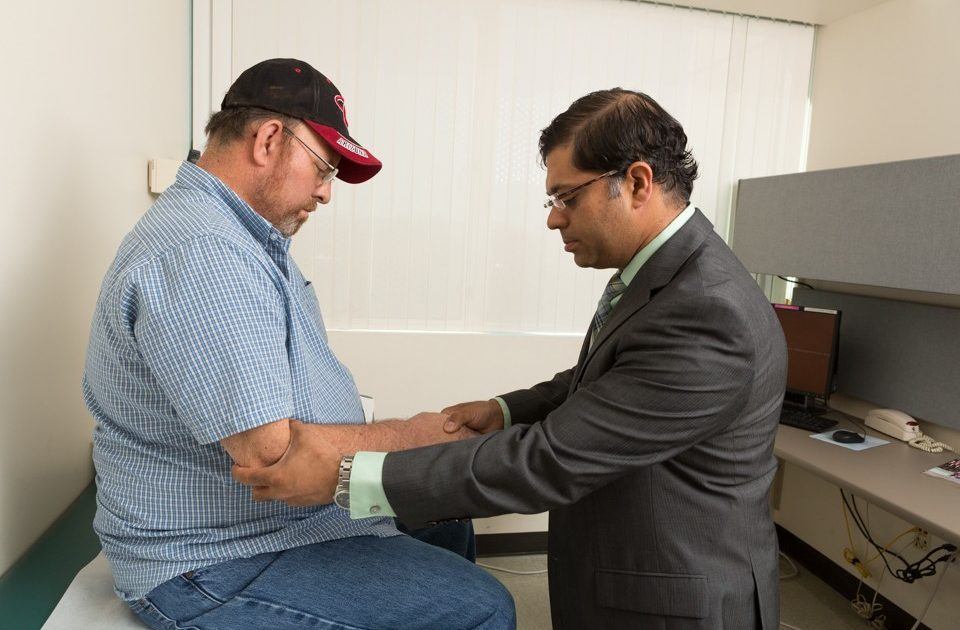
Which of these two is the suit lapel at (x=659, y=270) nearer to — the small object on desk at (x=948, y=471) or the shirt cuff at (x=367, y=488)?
the shirt cuff at (x=367, y=488)

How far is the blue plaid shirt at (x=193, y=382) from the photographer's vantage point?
0.99m

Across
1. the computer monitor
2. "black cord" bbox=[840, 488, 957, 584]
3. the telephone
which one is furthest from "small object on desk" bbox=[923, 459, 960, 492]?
the computer monitor

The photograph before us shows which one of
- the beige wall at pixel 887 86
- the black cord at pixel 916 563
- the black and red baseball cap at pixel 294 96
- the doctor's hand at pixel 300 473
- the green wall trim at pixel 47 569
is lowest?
the black cord at pixel 916 563

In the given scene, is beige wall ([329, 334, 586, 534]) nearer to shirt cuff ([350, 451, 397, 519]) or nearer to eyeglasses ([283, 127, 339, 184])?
eyeglasses ([283, 127, 339, 184])

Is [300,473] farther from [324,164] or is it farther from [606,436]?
[324,164]

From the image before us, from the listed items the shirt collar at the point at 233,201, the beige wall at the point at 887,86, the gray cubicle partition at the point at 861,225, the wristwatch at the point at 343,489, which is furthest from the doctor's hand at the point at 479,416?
the beige wall at the point at 887,86

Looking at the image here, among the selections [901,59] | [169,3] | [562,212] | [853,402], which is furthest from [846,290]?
[169,3]

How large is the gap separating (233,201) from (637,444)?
85 centimetres

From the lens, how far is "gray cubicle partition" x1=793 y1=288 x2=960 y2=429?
2.36m

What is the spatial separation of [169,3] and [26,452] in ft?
5.40

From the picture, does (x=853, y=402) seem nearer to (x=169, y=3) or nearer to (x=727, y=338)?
(x=727, y=338)

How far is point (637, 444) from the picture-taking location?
1.15 metres

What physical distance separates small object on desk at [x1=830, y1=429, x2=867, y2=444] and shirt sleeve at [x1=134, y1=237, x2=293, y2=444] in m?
2.09

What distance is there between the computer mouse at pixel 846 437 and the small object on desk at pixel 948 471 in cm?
26
